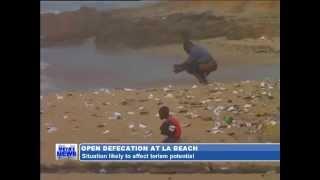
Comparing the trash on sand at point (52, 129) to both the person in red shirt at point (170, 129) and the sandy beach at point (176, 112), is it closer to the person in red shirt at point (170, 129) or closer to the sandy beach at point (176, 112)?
the sandy beach at point (176, 112)

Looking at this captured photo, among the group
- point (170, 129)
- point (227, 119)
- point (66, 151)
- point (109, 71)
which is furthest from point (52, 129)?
point (227, 119)

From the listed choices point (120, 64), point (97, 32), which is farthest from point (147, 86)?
point (97, 32)

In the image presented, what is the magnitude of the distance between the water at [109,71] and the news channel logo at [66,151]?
1.26 ft

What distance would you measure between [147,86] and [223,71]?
519 mm

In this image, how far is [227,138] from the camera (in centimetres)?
415

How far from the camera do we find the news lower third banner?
4.14m

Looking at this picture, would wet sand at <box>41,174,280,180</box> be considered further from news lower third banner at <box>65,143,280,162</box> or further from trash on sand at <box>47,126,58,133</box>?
trash on sand at <box>47,126,58,133</box>

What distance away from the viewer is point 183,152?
4.16m

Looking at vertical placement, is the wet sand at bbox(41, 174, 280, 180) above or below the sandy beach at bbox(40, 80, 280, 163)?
below

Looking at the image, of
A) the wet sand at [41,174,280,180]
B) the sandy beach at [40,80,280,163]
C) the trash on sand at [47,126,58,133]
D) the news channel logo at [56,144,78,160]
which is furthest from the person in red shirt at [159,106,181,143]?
the trash on sand at [47,126,58,133]

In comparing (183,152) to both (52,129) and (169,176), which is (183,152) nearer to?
(169,176)

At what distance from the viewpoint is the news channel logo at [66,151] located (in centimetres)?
421

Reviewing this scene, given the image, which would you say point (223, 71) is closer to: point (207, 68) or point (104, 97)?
point (207, 68)

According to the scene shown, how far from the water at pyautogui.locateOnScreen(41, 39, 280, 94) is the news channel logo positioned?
39 cm
